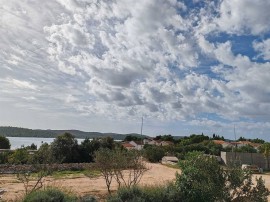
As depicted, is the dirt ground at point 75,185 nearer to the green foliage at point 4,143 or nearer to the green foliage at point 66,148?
the green foliage at point 66,148

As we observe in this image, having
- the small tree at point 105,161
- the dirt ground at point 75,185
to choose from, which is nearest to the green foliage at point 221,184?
the dirt ground at point 75,185

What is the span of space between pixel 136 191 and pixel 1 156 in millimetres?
35016

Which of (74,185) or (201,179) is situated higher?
(201,179)

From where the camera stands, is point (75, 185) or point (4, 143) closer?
point (75, 185)

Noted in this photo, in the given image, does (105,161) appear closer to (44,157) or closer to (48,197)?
(44,157)

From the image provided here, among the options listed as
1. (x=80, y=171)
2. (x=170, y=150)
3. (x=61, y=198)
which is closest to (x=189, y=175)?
(x=61, y=198)

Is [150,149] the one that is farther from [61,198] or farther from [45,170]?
[61,198]

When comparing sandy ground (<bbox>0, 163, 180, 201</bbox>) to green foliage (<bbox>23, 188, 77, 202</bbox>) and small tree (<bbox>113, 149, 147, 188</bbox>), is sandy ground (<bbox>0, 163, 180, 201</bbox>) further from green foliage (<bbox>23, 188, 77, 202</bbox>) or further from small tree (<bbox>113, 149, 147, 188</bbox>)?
green foliage (<bbox>23, 188, 77, 202</bbox>)

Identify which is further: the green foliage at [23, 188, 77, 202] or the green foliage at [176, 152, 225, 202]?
the green foliage at [23, 188, 77, 202]

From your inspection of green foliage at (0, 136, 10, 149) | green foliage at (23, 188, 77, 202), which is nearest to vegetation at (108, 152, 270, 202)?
green foliage at (23, 188, 77, 202)

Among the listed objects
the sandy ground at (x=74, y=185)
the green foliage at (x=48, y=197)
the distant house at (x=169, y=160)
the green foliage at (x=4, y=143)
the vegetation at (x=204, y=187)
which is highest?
the green foliage at (x=4, y=143)

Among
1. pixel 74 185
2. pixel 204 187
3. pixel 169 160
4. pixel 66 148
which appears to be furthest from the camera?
pixel 169 160

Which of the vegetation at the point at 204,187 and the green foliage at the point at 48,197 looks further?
A: the green foliage at the point at 48,197

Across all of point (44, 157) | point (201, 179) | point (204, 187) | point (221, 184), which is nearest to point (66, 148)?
point (44, 157)
